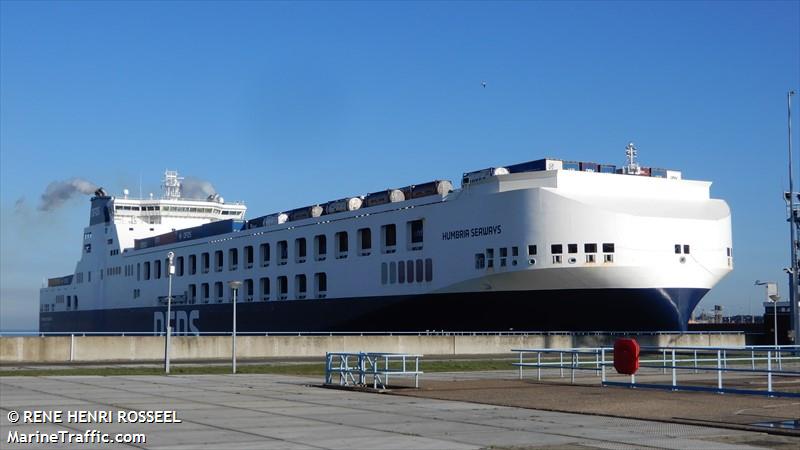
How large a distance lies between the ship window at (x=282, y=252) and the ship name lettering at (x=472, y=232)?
19.4m

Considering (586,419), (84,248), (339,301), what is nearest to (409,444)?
(586,419)

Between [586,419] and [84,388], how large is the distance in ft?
40.6

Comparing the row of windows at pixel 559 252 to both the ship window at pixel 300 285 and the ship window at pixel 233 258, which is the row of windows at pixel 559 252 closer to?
the ship window at pixel 300 285

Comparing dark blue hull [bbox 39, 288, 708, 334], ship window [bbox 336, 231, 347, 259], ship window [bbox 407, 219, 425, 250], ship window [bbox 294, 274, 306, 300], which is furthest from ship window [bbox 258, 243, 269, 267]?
ship window [bbox 407, 219, 425, 250]

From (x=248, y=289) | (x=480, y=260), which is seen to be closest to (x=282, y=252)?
(x=248, y=289)

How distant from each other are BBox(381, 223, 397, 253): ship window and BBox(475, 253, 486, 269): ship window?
26.7 ft

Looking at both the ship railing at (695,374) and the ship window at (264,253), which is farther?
the ship window at (264,253)

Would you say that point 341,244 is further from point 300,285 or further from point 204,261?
point 204,261

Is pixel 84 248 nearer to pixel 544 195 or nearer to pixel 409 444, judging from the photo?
pixel 544 195

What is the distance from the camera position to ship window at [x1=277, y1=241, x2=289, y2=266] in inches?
2913

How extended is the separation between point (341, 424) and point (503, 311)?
137 feet

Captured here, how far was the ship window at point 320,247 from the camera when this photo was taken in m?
69.9

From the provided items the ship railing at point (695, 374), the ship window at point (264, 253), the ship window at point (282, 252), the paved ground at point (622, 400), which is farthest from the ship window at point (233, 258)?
the paved ground at point (622, 400)

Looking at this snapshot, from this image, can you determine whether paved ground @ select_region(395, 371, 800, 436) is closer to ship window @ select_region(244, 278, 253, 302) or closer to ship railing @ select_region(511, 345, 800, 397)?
ship railing @ select_region(511, 345, 800, 397)
